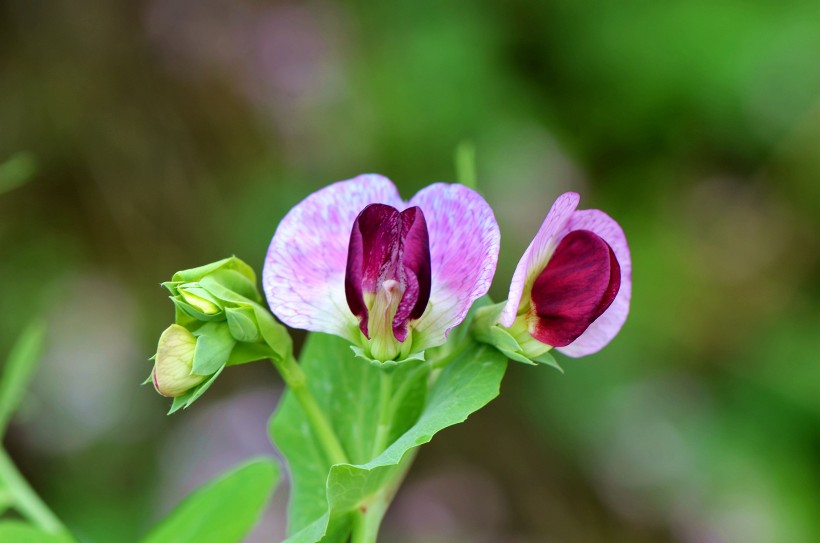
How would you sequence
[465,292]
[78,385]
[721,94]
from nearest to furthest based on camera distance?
[465,292], [721,94], [78,385]

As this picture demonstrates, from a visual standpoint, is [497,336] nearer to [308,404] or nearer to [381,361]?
[381,361]

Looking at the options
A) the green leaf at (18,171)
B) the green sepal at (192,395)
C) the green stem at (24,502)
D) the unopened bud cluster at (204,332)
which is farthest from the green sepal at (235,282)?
the green leaf at (18,171)

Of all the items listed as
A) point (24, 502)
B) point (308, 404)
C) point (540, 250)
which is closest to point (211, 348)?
point (308, 404)

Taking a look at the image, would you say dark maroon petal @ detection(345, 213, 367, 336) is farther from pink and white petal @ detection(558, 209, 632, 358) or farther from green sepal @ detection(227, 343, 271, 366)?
pink and white petal @ detection(558, 209, 632, 358)

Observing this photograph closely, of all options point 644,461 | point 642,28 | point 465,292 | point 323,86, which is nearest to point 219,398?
point 323,86

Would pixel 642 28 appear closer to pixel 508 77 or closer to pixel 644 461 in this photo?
pixel 508 77

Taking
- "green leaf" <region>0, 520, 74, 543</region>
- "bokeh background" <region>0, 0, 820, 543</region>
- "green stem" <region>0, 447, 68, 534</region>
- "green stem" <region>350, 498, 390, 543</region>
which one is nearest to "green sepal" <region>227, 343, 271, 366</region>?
"green stem" <region>350, 498, 390, 543</region>

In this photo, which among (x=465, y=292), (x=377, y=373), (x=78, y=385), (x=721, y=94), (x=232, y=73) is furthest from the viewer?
(x=232, y=73)

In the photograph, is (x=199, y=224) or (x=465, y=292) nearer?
(x=465, y=292)
